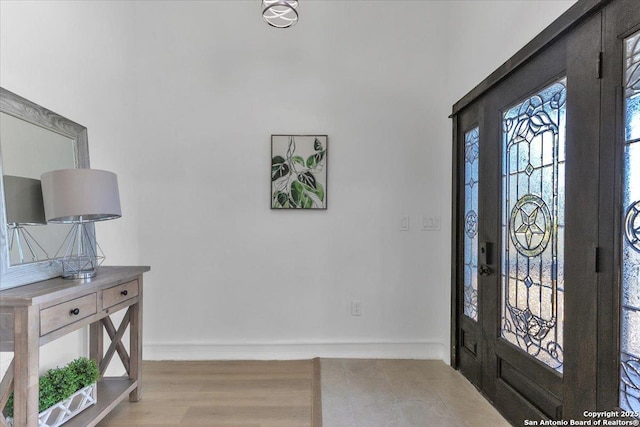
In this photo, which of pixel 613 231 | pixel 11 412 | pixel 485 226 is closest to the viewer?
pixel 613 231

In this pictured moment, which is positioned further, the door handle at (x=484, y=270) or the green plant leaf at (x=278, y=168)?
the green plant leaf at (x=278, y=168)

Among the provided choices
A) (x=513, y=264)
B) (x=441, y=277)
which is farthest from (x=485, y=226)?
(x=441, y=277)

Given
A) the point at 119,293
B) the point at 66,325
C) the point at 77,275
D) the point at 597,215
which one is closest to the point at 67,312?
the point at 66,325

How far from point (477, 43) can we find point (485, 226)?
4.18ft

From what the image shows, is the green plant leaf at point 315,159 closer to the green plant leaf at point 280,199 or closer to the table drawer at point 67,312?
the green plant leaf at point 280,199

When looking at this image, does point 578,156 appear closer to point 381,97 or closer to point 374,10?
point 381,97

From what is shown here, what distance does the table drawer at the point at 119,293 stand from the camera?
70.1 inches

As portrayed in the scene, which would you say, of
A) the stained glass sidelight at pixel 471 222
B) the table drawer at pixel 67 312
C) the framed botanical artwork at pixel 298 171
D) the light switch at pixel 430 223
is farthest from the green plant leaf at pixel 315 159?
the table drawer at pixel 67 312

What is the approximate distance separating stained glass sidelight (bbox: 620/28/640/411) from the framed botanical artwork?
191 cm

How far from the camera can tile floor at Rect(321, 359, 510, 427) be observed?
195 cm

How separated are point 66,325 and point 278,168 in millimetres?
1755

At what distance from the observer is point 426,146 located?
2844 millimetres

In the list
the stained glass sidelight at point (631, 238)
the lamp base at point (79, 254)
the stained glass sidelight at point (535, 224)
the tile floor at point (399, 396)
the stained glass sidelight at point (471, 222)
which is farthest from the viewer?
the stained glass sidelight at point (471, 222)

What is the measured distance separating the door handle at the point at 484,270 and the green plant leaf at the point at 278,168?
1.62 meters
